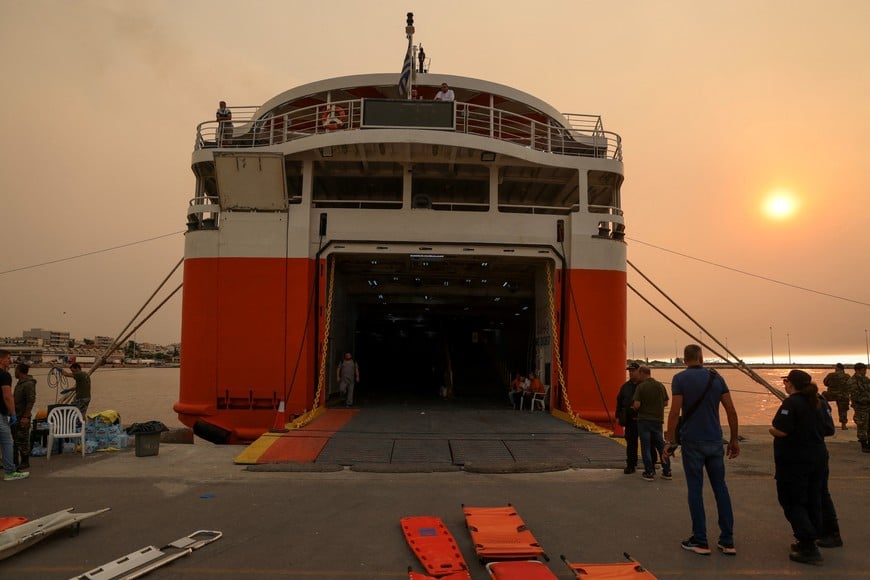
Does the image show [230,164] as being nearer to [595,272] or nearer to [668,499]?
[595,272]

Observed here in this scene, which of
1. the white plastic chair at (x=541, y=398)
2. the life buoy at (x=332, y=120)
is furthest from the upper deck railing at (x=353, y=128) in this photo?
the white plastic chair at (x=541, y=398)

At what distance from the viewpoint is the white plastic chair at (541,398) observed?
15.2 meters

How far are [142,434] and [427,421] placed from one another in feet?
17.5

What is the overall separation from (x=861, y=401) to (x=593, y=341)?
5.17 metres

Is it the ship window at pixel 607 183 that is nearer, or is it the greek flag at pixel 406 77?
the greek flag at pixel 406 77

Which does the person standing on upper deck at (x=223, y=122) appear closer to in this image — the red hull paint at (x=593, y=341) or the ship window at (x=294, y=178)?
the ship window at (x=294, y=178)

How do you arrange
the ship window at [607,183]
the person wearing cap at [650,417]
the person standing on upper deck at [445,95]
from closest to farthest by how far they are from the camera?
the person wearing cap at [650,417]
the person standing on upper deck at [445,95]
the ship window at [607,183]

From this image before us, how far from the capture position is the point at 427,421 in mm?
12109

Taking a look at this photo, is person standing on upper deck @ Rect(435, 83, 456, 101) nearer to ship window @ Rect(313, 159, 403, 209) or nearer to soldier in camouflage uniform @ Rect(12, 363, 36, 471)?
ship window @ Rect(313, 159, 403, 209)

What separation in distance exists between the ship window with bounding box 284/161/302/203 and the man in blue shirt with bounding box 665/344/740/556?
10.8 m

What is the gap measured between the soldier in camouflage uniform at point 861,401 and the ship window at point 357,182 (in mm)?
10178

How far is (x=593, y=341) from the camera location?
1378 centimetres

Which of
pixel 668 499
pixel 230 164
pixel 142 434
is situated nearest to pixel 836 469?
pixel 668 499

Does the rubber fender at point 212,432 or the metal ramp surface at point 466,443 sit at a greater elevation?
the metal ramp surface at point 466,443
